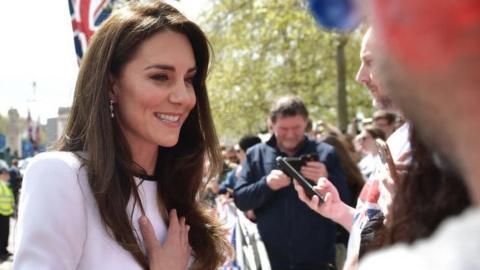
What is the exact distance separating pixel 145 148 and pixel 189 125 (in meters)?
0.33

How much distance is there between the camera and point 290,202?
426cm

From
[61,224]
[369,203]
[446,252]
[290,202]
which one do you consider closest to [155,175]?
[61,224]

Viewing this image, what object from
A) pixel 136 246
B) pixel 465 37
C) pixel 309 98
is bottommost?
pixel 309 98

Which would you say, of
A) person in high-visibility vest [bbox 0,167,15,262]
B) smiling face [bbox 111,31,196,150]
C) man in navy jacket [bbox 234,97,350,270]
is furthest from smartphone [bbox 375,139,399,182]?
person in high-visibility vest [bbox 0,167,15,262]

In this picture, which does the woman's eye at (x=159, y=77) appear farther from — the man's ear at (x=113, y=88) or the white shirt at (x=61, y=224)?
the white shirt at (x=61, y=224)

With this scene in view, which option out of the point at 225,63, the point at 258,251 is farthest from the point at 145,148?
the point at 225,63

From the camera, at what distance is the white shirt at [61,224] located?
68.1 inches

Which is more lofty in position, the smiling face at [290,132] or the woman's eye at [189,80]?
the woman's eye at [189,80]

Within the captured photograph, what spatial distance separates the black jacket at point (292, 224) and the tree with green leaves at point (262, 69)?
343 inches

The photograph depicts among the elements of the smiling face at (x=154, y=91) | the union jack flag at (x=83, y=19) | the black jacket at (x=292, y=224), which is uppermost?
the union jack flag at (x=83, y=19)

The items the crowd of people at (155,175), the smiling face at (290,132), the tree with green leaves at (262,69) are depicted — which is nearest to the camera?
the crowd of people at (155,175)

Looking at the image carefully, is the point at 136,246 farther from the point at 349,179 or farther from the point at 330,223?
the point at 349,179

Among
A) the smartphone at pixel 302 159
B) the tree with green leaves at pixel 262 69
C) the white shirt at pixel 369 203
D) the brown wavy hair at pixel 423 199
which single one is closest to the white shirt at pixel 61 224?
the white shirt at pixel 369 203

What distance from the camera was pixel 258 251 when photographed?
4.51m
